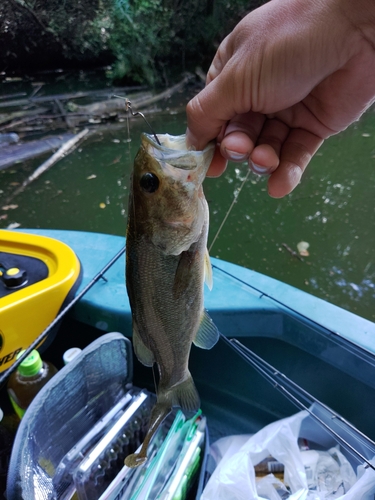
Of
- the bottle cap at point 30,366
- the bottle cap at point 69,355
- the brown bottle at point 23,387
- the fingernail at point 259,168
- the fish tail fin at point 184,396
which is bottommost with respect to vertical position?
the brown bottle at point 23,387

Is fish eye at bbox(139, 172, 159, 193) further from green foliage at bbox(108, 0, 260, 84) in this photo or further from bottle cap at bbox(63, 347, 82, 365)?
green foliage at bbox(108, 0, 260, 84)

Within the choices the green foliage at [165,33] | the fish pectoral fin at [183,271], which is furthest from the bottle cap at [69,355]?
the green foliage at [165,33]

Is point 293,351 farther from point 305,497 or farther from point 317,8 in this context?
point 317,8

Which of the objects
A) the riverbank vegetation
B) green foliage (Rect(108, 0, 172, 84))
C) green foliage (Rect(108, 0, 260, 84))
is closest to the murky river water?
green foliage (Rect(108, 0, 172, 84))

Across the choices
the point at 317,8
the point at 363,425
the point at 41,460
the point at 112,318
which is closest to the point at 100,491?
the point at 41,460

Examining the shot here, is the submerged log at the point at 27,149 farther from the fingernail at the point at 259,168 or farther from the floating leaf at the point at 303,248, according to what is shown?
the fingernail at the point at 259,168

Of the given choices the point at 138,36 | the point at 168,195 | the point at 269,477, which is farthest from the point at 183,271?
the point at 138,36
